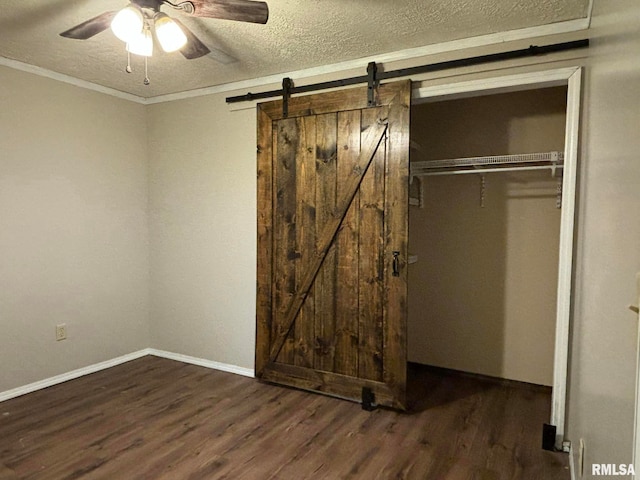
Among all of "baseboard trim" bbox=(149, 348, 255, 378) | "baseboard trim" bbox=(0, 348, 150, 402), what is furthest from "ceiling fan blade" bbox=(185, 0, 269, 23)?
"baseboard trim" bbox=(0, 348, 150, 402)

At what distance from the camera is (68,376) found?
335cm

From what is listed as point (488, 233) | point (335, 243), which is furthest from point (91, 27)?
point (488, 233)

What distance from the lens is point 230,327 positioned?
11.7 feet

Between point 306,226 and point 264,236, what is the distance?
1.24ft

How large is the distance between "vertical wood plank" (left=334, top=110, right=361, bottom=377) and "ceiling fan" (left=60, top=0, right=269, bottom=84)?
46.7 inches

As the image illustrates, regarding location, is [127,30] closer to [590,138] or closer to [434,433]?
[590,138]

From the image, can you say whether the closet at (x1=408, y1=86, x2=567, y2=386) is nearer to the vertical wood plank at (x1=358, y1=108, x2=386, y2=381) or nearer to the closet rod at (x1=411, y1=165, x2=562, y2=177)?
the closet rod at (x1=411, y1=165, x2=562, y2=177)

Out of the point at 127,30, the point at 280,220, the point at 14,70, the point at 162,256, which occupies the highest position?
the point at 14,70

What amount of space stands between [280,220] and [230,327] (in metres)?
1.06

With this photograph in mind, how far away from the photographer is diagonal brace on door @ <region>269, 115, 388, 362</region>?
9.38 feet

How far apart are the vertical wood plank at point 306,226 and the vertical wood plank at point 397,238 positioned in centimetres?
57

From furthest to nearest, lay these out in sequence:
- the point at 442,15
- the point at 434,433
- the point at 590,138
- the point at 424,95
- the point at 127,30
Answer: the point at 424,95 < the point at 434,433 < the point at 442,15 < the point at 590,138 < the point at 127,30

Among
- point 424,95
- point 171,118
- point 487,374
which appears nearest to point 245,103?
point 171,118

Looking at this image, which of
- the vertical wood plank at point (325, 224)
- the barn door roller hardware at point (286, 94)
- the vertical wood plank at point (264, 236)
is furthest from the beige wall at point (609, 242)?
the vertical wood plank at point (264, 236)
